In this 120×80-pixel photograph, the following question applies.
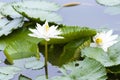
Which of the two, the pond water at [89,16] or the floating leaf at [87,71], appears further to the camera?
the pond water at [89,16]

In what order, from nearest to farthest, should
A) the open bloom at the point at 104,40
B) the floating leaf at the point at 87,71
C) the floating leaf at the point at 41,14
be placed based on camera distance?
1. the floating leaf at the point at 87,71
2. the open bloom at the point at 104,40
3. the floating leaf at the point at 41,14

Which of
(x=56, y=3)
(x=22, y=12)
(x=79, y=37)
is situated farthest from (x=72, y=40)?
(x=56, y=3)

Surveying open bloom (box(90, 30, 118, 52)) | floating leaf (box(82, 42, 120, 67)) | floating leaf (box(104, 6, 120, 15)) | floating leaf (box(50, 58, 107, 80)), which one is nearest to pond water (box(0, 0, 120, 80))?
floating leaf (box(104, 6, 120, 15))

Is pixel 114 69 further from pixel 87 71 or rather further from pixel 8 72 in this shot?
pixel 8 72

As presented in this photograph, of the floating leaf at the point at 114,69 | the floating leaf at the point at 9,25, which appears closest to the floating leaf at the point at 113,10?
the floating leaf at the point at 9,25

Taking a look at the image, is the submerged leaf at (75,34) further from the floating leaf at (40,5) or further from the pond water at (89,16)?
the floating leaf at (40,5)

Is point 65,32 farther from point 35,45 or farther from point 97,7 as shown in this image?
point 97,7

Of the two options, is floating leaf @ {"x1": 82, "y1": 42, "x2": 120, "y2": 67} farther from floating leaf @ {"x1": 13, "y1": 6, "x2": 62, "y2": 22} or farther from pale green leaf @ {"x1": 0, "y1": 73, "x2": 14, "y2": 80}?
floating leaf @ {"x1": 13, "y1": 6, "x2": 62, "y2": 22}

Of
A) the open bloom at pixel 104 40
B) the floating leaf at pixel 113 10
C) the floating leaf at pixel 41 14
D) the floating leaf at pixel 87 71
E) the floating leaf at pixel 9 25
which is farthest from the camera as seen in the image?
the floating leaf at pixel 113 10
